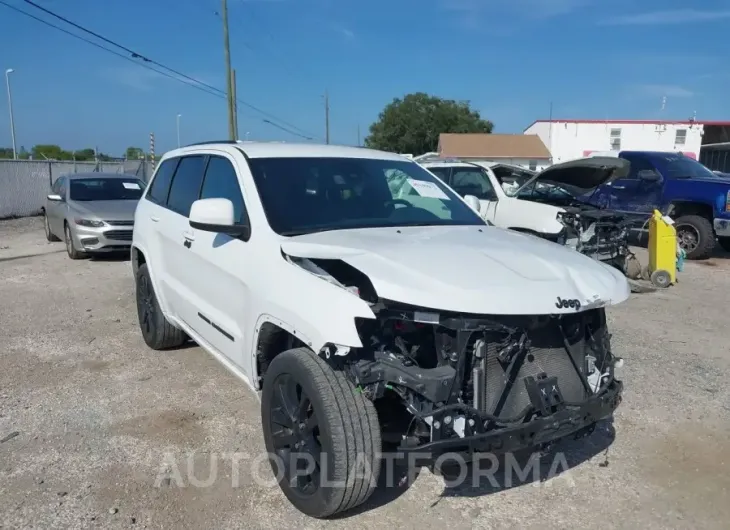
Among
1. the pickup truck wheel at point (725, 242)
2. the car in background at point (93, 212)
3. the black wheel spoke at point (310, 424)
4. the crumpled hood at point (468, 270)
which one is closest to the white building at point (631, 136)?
the pickup truck wheel at point (725, 242)

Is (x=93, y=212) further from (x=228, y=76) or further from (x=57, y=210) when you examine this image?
(x=228, y=76)

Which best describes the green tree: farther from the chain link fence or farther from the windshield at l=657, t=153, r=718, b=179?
the windshield at l=657, t=153, r=718, b=179

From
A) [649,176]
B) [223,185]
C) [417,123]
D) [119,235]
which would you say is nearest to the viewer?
[223,185]

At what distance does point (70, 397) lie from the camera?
459cm

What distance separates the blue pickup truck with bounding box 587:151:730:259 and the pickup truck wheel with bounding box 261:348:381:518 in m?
8.84

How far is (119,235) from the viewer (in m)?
10.7

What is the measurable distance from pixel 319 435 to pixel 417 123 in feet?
197

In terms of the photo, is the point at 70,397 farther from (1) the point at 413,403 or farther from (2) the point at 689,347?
(2) the point at 689,347

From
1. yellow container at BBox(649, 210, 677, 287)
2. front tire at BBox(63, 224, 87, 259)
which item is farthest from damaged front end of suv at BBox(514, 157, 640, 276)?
front tire at BBox(63, 224, 87, 259)

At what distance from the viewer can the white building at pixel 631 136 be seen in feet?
123

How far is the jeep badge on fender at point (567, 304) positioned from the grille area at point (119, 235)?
9.39 meters

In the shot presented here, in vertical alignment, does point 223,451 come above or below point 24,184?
below

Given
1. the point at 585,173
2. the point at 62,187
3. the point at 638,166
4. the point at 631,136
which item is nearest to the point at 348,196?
the point at 585,173

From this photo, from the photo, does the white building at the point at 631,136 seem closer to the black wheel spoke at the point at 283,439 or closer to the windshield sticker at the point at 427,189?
the windshield sticker at the point at 427,189
